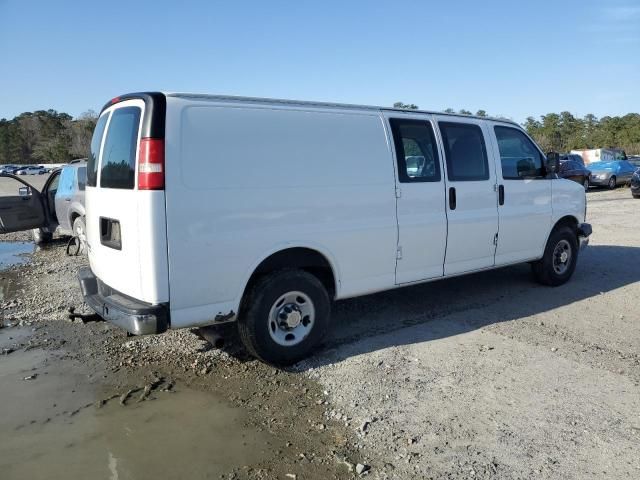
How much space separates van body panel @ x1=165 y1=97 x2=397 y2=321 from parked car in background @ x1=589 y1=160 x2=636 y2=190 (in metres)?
23.5

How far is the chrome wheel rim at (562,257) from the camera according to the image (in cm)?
699

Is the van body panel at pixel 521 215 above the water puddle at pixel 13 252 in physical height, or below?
above

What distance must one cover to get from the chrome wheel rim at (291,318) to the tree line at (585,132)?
188 ft

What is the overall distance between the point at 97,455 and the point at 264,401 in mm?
1207

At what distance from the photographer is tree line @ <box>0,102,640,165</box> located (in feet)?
208

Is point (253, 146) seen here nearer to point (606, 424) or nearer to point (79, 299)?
point (606, 424)

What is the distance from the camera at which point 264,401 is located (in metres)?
3.93

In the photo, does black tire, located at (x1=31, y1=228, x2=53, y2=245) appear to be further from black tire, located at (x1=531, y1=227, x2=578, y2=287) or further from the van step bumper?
black tire, located at (x1=531, y1=227, x2=578, y2=287)

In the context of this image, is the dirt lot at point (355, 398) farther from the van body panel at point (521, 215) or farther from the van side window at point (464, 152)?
the van side window at point (464, 152)

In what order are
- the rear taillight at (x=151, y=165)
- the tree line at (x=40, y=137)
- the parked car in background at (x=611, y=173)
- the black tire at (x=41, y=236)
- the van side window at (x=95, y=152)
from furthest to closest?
the tree line at (x=40, y=137)
the parked car in background at (x=611, y=173)
the black tire at (x=41, y=236)
the van side window at (x=95, y=152)
the rear taillight at (x=151, y=165)

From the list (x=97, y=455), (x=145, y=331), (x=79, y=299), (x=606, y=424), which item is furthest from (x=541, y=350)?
(x=79, y=299)

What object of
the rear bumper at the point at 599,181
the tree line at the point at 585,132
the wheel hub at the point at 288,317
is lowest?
the wheel hub at the point at 288,317

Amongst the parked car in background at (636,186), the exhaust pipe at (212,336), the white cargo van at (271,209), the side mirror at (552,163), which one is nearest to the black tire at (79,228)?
the white cargo van at (271,209)

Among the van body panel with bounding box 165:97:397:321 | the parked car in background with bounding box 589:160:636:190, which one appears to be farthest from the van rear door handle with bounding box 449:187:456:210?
the parked car in background with bounding box 589:160:636:190
